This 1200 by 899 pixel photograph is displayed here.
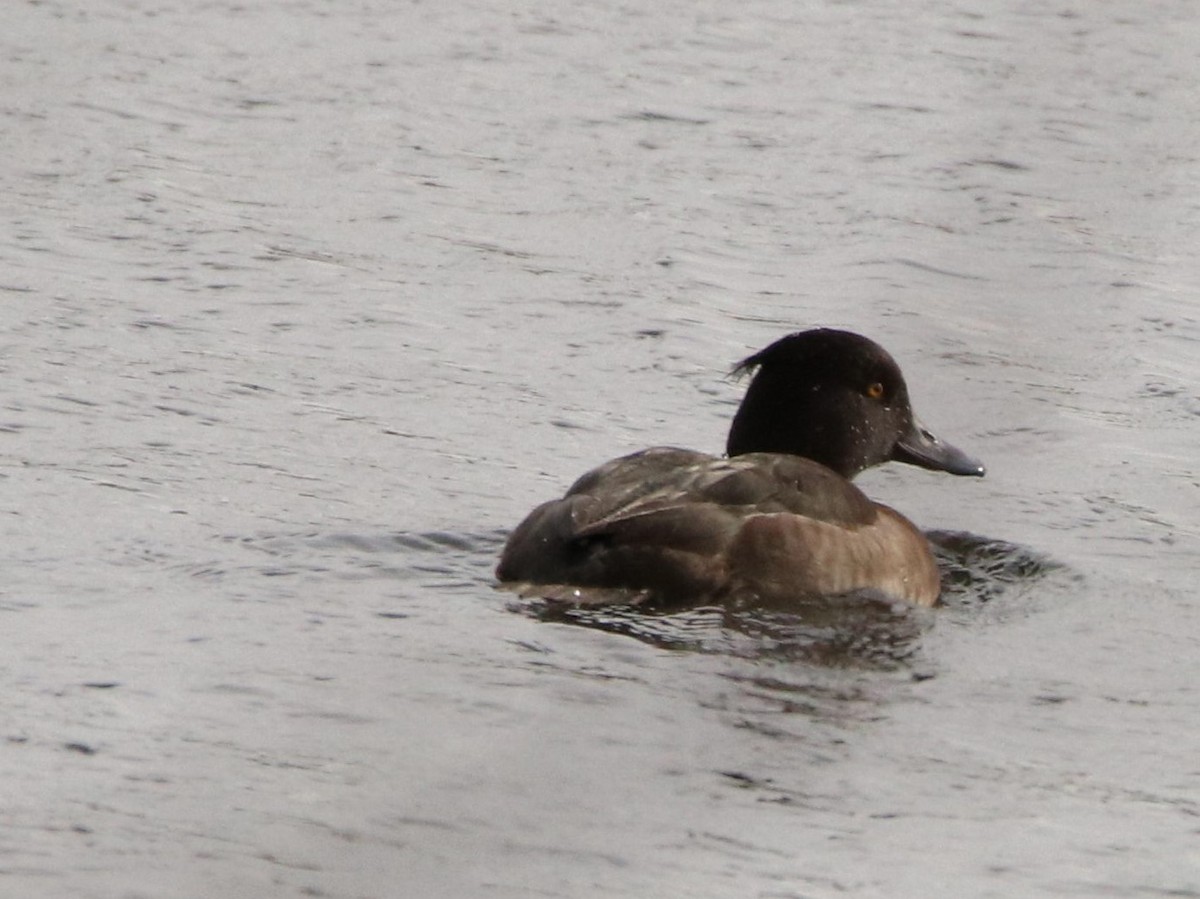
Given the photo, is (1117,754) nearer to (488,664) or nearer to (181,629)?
(488,664)

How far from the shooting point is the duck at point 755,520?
6137 mm

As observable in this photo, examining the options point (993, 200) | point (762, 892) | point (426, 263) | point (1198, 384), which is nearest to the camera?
point (762, 892)

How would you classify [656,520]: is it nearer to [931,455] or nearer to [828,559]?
[828,559]

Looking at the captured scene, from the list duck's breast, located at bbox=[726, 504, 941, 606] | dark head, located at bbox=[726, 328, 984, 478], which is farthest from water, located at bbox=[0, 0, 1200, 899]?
dark head, located at bbox=[726, 328, 984, 478]

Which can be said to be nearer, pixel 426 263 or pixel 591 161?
pixel 426 263

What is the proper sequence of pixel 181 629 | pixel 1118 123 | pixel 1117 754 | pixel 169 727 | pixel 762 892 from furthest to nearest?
1. pixel 1118 123
2. pixel 181 629
3. pixel 1117 754
4. pixel 169 727
5. pixel 762 892

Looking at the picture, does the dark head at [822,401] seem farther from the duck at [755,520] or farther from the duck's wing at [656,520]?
the duck's wing at [656,520]

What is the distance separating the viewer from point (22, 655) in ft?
18.0

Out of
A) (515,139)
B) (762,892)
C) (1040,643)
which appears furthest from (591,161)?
(762,892)

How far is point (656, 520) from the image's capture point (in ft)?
20.2

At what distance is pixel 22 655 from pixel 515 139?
19.6 ft

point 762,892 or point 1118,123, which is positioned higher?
point 1118,123

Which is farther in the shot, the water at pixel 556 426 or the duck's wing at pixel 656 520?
the duck's wing at pixel 656 520

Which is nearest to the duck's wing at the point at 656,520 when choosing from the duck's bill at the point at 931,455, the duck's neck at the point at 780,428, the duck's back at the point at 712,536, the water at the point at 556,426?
the duck's back at the point at 712,536
